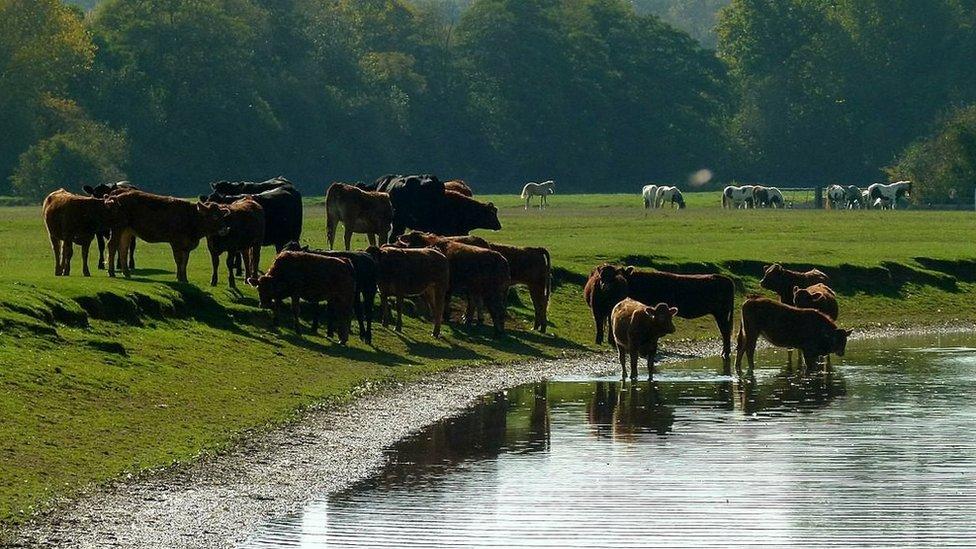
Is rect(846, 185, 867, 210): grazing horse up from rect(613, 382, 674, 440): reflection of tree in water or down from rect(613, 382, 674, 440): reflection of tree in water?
up

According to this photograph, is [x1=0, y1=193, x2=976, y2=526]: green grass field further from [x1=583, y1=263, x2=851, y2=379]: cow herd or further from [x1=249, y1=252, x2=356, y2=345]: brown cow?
[x1=583, y1=263, x2=851, y2=379]: cow herd

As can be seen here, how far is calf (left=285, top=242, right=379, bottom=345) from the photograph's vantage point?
27.6 metres

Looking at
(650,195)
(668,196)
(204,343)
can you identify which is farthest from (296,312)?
(668,196)

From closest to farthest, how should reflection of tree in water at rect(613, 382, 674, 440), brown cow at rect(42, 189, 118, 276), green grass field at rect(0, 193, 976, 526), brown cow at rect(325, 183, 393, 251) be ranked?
green grass field at rect(0, 193, 976, 526)
reflection of tree in water at rect(613, 382, 674, 440)
brown cow at rect(42, 189, 118, 276)
brown cow at rect(325, 183, 393, 251)

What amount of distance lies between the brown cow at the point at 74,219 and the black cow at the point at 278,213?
422 centimetres

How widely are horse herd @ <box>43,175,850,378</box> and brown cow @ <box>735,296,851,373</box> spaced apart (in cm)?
1

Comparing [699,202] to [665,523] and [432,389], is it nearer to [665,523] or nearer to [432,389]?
[432,389]

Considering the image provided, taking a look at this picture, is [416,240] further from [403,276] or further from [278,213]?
[278,213]

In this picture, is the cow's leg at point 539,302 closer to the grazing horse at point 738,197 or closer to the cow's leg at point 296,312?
the cow's leg at point 296,312

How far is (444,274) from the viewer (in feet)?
95.8

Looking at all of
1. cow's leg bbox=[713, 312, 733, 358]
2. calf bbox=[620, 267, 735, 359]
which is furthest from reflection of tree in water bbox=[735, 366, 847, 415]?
calf bbox=[620, 267, 735, 359]

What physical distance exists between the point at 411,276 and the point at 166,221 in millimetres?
3851

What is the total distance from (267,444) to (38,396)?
2.41 m

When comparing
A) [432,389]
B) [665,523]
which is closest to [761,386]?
[432,389]
